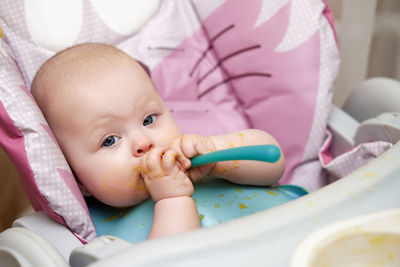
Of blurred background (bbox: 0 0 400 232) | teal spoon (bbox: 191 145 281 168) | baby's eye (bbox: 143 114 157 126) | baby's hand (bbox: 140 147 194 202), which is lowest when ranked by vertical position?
blurred background (bbox: 0 0 400 232)

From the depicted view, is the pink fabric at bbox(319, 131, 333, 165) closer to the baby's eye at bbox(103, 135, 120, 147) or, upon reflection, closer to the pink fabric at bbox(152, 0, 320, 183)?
the pink fabric at bbox(152, 0, 320, 183)

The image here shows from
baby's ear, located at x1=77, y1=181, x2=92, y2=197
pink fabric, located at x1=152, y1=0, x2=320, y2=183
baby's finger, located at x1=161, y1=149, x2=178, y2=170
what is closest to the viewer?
baby's finger, located at x1=161, y1=149, x2=178, y2=170

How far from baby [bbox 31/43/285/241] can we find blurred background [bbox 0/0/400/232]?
594 mm

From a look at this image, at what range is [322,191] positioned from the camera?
50 centimetres

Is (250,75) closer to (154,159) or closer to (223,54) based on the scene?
(223,54)

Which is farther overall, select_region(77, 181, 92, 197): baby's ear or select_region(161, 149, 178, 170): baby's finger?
select_region(77, 181, 92, 197): baby's ear

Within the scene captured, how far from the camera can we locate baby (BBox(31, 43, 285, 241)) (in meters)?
0.63

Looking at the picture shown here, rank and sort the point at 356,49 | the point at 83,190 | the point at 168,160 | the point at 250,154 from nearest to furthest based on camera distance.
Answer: the point at 250,154
the point at 168,160
the point at 83,190
the point at 356,49

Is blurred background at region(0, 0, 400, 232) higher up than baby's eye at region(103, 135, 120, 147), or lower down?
lower down

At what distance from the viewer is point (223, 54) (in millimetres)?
916

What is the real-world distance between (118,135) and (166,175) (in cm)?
10

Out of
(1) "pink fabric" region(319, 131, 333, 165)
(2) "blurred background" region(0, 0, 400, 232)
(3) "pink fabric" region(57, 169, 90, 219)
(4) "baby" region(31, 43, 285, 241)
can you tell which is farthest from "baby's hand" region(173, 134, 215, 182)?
(2) "blurred background" region(0, 0, 400, 232)

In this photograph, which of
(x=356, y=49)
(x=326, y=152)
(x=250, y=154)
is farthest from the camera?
(x=356, y=49)

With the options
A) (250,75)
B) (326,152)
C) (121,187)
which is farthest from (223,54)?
(121,187)
